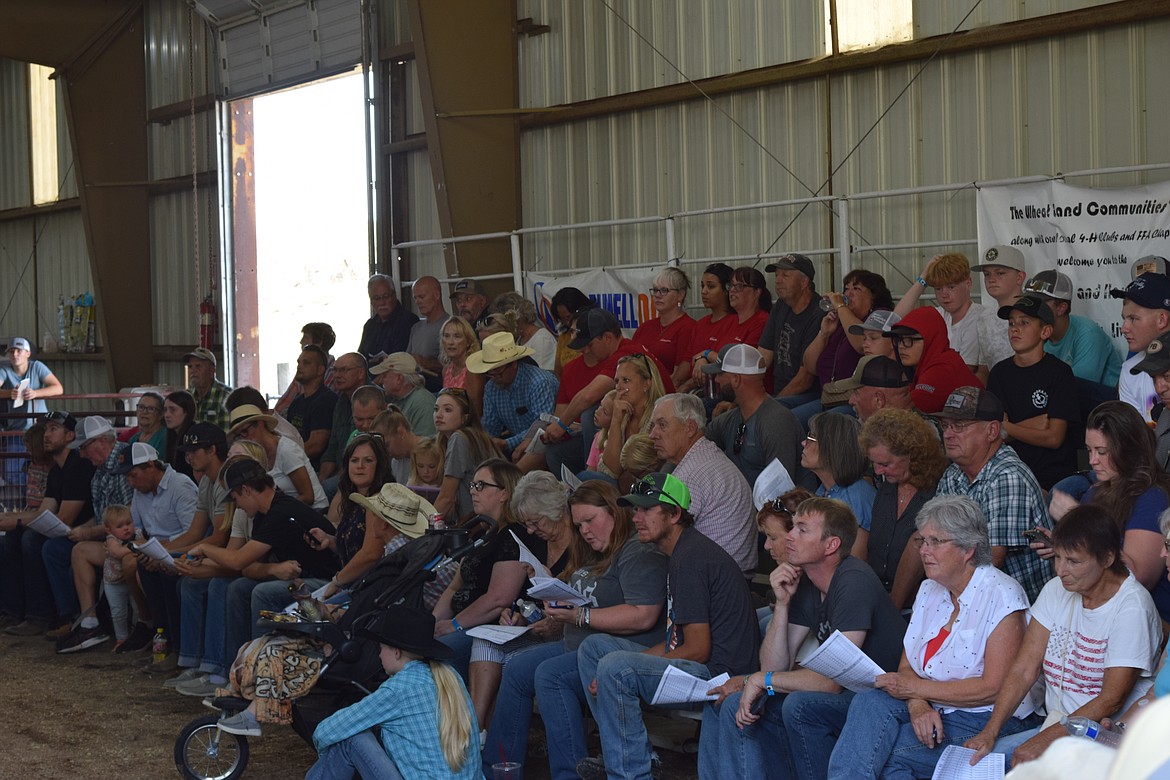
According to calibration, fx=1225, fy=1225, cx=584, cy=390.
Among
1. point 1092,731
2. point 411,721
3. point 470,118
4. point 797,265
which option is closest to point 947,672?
point 1092,731

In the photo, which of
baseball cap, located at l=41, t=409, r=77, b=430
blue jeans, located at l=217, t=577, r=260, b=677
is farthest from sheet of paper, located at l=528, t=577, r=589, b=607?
baseball cap, located at l=41, t=409, r=77, b=430

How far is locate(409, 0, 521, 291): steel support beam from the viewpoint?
10.7 metres

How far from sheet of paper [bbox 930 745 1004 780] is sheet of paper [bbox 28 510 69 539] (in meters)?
6.50

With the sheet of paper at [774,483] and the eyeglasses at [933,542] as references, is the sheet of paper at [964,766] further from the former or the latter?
the sheet of paper at [774,483]

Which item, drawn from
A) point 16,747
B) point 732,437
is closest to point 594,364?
point 732,437

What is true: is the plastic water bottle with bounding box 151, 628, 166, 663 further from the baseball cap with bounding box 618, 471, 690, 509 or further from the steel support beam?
the steel support beam

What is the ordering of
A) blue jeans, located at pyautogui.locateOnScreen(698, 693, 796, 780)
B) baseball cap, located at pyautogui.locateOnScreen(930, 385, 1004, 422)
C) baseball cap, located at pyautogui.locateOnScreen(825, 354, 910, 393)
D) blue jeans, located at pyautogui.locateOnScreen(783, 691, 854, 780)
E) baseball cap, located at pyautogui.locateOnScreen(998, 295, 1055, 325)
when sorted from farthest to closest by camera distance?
1. baseball cap, located at pyautogui.locateOnScreen(825, 354, 910, 393)
2. baseball cap, located at pyautogui.locateOnScreen(998, 295, 1055, 325)
3. baseball cap, located at pyautogui.locateOnScreen(930, 385, 1004, 422)
4. blue jeans, located at pyautogui.locateOnScreen(698, 693, 796, 780)
5. blue jeans, located at pyautogui.locateOnScreen(783, 691, 854, 780)

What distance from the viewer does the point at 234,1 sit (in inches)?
537

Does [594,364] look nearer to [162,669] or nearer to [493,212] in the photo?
[162,669]

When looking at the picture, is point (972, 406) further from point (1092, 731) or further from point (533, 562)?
point (533, 562)

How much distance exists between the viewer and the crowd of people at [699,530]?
362 cm

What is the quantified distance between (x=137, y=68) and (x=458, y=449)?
36.9 ft

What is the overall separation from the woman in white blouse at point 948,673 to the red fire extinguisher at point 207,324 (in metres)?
11.9

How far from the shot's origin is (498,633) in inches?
194
